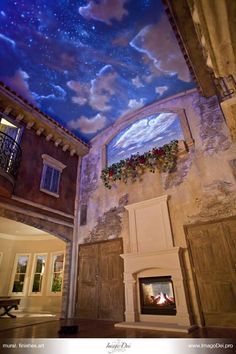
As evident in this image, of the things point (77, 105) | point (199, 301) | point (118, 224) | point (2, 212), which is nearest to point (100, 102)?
point (77, 105)

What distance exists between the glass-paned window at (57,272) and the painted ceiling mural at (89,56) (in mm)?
7342

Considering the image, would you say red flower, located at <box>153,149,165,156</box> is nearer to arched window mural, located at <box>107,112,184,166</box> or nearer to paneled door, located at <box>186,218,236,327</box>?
arched window mural, located at <box>107,112,184,166</box>

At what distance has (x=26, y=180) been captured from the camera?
23.9 ft

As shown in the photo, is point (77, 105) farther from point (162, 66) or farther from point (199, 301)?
point (199, 301)

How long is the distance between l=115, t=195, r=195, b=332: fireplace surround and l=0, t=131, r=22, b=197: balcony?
390 centimetres

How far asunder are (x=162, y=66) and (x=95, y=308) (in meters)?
8.25

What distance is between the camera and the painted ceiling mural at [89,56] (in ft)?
18.4

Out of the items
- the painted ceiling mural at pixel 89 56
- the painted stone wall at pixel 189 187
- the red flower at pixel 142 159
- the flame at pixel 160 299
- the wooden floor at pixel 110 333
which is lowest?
the wooden floor at pixel 110 333

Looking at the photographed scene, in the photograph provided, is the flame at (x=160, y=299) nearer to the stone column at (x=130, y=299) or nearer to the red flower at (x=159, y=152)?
the stone column at (x=130, y=299)

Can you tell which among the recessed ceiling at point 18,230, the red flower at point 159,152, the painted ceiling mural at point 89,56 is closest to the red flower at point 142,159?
the red flower at point 159,152

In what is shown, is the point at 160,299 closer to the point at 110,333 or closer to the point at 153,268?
the point at 153,268

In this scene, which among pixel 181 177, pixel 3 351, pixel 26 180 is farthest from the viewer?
pixel 26 180

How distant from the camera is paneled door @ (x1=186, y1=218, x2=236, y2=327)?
4789 mm

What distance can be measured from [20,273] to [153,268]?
29.4 ft
